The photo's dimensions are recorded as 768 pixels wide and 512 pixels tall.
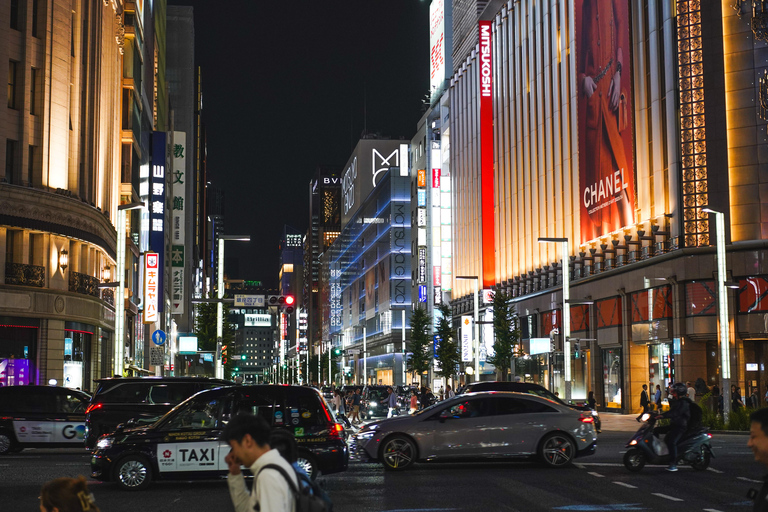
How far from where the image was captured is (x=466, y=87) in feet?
296

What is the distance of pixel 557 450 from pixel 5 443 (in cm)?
1454

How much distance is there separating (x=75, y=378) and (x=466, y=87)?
187ft

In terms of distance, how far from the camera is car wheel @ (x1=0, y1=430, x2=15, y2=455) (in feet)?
82.2

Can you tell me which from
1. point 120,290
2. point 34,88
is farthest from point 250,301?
point 34,88

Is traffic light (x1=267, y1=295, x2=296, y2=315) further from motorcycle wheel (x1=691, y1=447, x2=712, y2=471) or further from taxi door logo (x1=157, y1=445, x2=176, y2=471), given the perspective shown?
motorcycle wheel (x1=691, y1=447, x2=712, y2=471)

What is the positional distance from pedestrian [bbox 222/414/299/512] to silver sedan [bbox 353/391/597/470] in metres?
14.0

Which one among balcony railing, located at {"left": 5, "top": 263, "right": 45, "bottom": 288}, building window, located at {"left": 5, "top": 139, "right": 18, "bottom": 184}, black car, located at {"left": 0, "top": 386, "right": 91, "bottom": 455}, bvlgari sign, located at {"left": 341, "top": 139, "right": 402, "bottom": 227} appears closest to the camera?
black car, located at {"left": 0, "top": 386, "right": 91, "bottom": 455}

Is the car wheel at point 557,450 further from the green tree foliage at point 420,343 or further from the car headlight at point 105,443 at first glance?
the green tree foliage at point 420,343

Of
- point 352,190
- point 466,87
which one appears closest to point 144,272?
point 466,87

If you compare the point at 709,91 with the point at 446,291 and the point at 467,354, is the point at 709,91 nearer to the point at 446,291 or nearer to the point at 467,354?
the point at 467,354

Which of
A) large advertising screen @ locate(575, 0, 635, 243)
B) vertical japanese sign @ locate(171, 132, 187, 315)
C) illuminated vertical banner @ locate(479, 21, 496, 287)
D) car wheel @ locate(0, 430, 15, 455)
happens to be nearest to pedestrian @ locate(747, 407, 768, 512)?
car wheel @ locate(0, 430, 15, 455)

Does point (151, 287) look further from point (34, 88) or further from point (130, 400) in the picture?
point (130, 400)

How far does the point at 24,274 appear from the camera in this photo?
38.5 metres

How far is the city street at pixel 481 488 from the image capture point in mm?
14148
